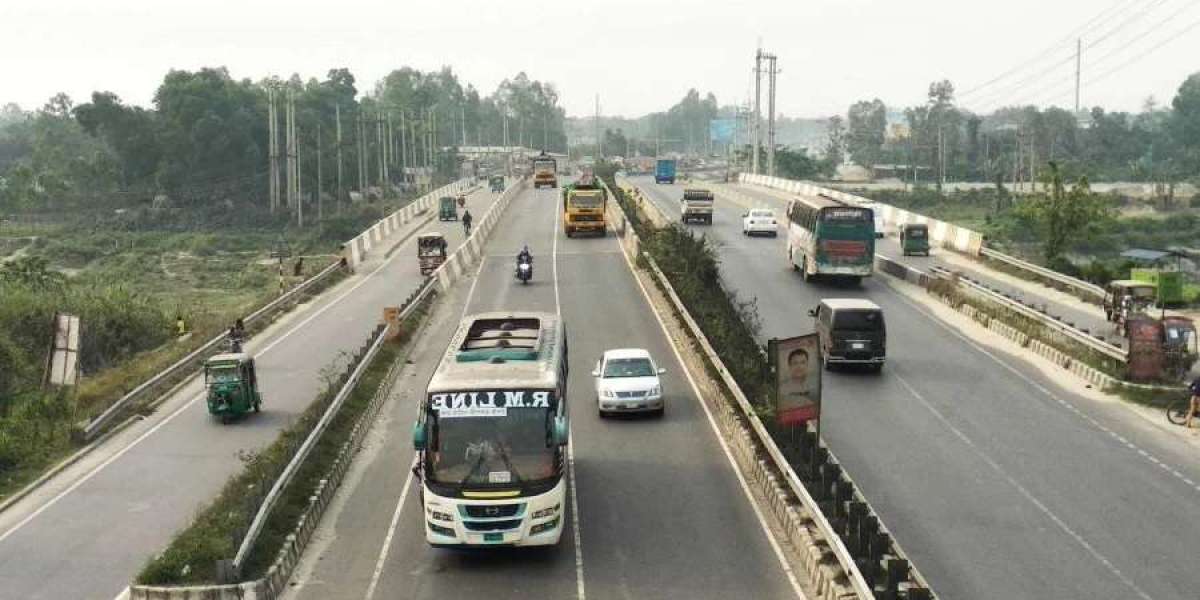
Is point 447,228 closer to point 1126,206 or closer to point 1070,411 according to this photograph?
point 1070,411

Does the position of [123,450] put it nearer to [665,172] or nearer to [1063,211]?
[1063,211]

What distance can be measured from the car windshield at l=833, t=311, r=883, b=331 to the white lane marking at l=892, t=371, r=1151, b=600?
71.3 inches

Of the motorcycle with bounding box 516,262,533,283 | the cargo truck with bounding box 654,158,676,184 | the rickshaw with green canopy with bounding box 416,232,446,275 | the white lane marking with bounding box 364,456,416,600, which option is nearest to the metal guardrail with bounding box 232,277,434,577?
the white lane marking with bounding box 364,456,416,600

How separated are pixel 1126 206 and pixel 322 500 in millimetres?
128797

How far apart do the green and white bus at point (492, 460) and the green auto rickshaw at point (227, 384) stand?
14.1m

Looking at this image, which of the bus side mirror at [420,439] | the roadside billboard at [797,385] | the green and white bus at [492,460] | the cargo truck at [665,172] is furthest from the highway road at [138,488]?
the cargo truck at [665,172]

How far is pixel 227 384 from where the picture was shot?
32.5 m

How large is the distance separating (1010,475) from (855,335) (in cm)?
1047

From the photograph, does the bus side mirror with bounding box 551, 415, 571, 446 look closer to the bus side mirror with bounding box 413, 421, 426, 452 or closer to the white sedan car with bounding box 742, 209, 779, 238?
the bus side mirror with bounding box 413, 421, 426, 452

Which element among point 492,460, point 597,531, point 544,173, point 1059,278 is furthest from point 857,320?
point 544,173

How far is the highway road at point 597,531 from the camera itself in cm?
1916

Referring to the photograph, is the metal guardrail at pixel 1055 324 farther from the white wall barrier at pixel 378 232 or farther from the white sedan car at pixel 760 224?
the white wall barrier at pixel 378 232

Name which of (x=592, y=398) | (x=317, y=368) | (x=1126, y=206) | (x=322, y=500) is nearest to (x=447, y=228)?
(x=317, y=368)

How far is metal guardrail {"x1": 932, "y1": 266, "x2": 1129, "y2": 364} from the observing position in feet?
118
